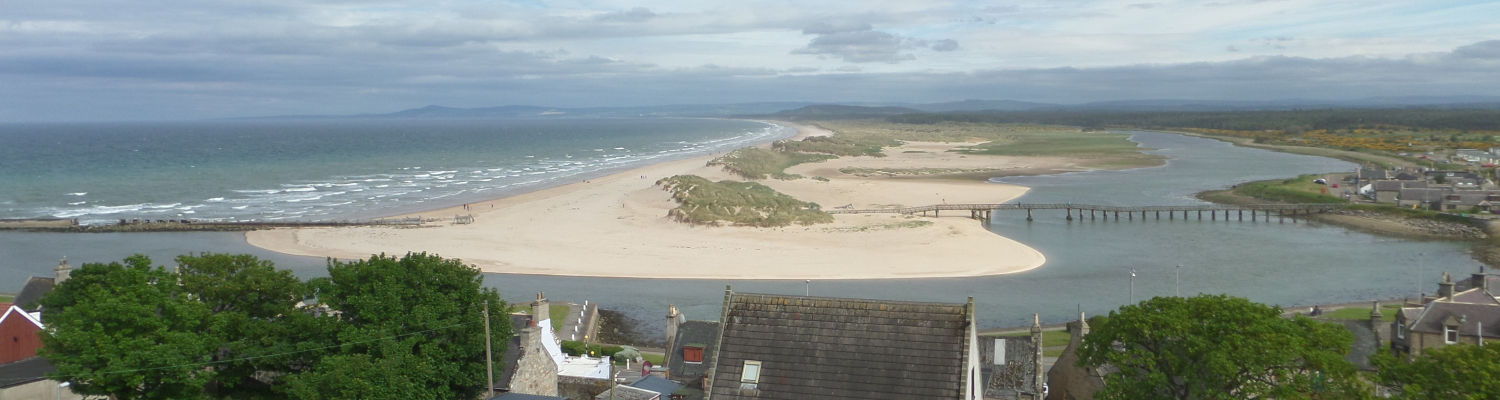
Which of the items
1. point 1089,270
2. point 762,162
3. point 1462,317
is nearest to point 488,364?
point 1462,317

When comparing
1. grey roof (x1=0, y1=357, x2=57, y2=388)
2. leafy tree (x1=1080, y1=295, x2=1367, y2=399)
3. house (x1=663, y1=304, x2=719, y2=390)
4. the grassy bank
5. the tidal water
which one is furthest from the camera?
the grassy bank

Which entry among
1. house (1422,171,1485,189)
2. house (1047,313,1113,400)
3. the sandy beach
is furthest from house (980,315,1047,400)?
house (1422,171,1485,189)

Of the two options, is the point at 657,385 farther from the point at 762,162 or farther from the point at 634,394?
the point at 762,162

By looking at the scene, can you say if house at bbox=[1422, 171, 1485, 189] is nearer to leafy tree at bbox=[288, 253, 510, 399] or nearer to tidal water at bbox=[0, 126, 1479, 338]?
tidal water at bbox=[0, 126, 1479, 338]

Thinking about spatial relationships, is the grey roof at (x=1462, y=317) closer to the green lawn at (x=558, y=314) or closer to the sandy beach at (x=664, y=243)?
the green lawn at (x=558, y=314)

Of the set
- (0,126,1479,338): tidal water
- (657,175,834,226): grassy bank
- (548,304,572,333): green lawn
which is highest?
(657,175,834,226): grassy bank

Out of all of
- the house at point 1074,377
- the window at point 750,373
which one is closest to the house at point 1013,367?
the house at point 1074,377

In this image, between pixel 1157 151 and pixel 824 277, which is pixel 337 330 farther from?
pixel 1157 151
